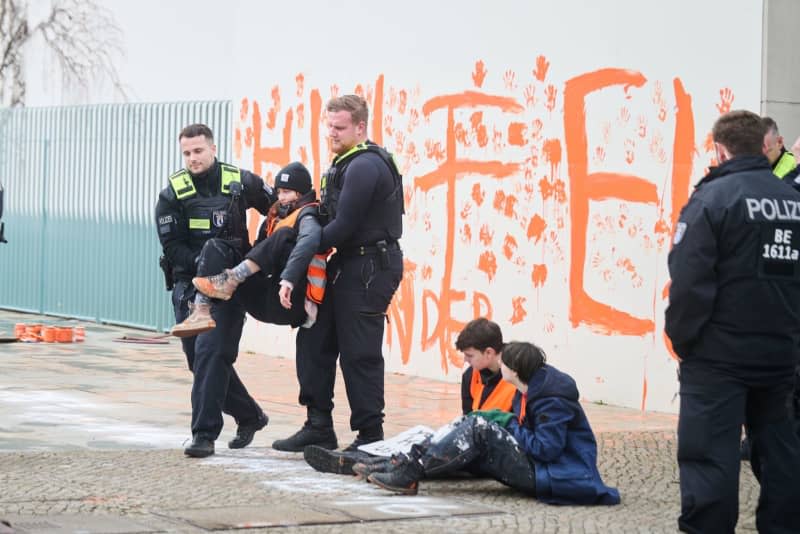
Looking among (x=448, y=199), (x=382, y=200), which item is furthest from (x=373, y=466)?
(x=448, y=199)

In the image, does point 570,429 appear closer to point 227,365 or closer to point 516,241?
point 227,365

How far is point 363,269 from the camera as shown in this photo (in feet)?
28.4

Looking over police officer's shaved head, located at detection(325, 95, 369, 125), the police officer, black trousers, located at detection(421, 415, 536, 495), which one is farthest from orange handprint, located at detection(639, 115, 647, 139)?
black trousers, located at detection(421, 415, 536, 495)

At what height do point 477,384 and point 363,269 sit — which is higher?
point 363,269

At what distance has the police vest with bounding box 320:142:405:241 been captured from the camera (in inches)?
342

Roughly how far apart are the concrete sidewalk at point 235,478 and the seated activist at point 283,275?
0.78 meters

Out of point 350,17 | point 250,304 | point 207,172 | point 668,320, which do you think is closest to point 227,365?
point 250,304

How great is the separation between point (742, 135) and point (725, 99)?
15.6 feet

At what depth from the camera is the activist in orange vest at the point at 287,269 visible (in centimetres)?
850

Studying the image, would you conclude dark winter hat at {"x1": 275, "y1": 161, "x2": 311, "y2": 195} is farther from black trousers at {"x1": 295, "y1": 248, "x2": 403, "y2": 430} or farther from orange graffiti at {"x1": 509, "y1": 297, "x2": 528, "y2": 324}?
orange graffiti at {"x1": 509, "y1": 297, "x2": 528, "y2": 324}

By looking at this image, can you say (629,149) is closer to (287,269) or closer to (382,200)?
(382,200)

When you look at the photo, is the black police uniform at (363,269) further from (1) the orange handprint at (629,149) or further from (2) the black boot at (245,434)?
(1) the orange handprint at (629,149)

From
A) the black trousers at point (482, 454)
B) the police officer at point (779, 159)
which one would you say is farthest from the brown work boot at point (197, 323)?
the police officer at point (779, 159)

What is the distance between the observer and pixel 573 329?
12.4 m
